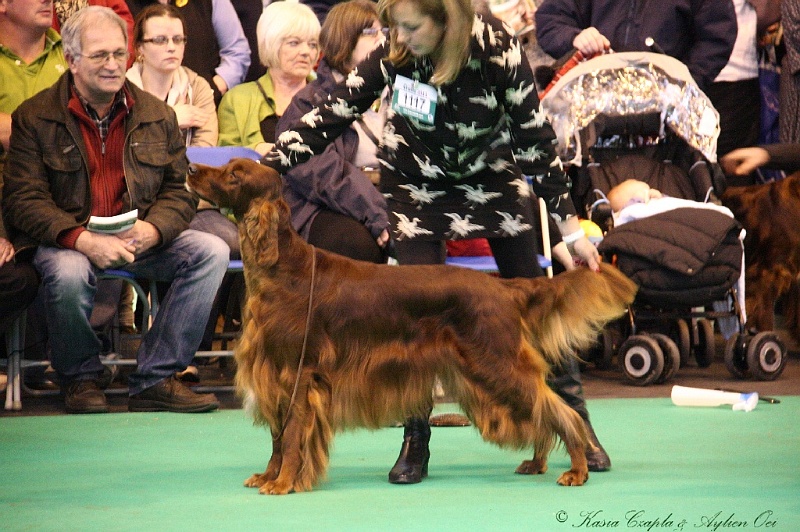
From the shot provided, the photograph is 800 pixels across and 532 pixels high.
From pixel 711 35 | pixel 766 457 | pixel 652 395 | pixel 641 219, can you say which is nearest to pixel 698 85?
pixel 711 35

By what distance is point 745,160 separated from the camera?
4.45m

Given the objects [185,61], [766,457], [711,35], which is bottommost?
[766,457]

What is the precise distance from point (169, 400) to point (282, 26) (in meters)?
2.10

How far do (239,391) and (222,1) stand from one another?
11.8 feet

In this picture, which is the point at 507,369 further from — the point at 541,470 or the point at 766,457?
the point at 766,457

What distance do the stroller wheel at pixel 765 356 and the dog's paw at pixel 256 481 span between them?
3.18 metres

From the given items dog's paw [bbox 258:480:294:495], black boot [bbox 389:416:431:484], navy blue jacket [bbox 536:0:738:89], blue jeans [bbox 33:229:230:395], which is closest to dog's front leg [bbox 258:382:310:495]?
dog's paw [bbox 258:480:294:495]

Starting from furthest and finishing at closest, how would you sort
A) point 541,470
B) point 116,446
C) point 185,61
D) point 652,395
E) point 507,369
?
point 185,61
point 652,395
point 116,446
point 541,470
point 507,369

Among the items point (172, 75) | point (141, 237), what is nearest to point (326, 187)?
point (141, 237)

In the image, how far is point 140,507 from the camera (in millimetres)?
Answer: 3025

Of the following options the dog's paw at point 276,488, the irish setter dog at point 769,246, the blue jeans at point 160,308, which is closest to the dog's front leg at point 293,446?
the dog's paw at point 276,488

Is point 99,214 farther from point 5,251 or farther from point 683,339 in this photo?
point 683,339

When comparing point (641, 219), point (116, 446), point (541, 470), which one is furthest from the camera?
point (641, 219)

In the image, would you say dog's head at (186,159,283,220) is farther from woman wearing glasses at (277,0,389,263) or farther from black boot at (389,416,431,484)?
woman wearing glasses at (277,0,389,263)
